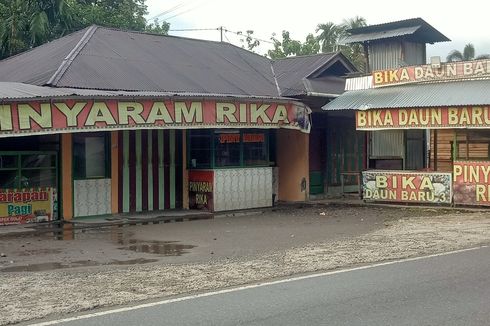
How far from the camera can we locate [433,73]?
63.2ft

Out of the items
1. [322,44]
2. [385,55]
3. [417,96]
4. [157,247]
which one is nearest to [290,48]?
[322,44]

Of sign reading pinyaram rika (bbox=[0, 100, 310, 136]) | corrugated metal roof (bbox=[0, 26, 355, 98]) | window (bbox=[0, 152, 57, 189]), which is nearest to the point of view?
sign reading pinyaram rika (bbox=[0, 100, 310, 136])

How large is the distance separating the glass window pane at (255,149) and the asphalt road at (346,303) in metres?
10.7

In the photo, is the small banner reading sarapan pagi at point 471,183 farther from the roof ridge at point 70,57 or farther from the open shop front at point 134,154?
the roof ridge at point 70,57

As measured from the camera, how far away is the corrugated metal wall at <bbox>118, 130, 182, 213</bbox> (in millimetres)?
17609

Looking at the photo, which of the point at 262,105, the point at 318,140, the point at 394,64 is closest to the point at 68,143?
the point at 262,105

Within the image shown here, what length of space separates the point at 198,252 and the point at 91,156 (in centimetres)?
634

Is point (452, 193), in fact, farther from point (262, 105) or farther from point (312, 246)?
point (312, 246)

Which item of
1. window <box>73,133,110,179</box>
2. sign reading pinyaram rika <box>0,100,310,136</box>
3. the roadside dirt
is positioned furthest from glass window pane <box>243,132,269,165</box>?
window <box>73,133,110,179</box>

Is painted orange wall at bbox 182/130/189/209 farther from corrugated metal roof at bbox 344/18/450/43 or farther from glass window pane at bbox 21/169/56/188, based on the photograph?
corrugated metal roof at bbox 344/18/450/43

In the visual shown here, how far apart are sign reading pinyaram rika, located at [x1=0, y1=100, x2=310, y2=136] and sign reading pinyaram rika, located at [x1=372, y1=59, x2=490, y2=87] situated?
9.38 ft

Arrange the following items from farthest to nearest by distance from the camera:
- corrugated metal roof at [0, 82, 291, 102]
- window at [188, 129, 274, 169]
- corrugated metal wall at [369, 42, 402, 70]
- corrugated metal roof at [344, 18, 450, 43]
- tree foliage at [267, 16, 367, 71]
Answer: tree foliage at [267, 16, 367, 71]
corrugated metal wall at [369, 42, 402, 70]
corrugated metal roof at [344, 18, 450, 43]
window at [188, 129, 274, 169]
corrugated metal roof at [0, 82, 291, 102]

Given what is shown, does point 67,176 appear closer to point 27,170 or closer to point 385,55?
point 27,170

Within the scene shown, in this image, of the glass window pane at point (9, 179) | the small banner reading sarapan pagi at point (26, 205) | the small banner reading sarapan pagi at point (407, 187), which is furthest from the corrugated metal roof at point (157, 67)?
the small banner reading sarapan pagi at point (407, 187)
